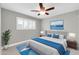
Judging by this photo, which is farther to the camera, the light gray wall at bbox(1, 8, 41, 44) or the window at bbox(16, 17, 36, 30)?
the window at bbox(16, 17, 36, 30)

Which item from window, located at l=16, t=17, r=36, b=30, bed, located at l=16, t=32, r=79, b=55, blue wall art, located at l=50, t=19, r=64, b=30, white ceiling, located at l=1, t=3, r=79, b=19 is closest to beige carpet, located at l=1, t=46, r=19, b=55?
bed, located at l=16, t=32, r=79, b=55

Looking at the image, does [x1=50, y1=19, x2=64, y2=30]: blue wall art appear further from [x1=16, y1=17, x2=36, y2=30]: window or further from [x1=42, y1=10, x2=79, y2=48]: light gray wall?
[x1=16, y1=17, x2=36, y2=30]: window

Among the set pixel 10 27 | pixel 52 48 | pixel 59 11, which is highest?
pixel 59 11

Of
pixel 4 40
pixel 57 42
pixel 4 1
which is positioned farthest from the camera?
pixel 57 42

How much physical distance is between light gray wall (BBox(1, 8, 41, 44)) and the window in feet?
0.21

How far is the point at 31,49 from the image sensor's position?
1.59m

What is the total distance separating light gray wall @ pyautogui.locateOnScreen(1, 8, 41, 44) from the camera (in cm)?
131

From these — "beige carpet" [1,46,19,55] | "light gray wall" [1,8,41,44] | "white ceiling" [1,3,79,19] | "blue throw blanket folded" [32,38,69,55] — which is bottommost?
"beige carpet" [1,46,19,55]

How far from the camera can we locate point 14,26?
1396mm

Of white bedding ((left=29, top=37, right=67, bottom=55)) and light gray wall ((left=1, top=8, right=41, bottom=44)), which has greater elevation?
light gray wall ((left=1, top=8, right=41, bottom=44))

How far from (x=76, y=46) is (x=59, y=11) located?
0.79 metres

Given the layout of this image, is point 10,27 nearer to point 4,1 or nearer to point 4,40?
point 4,40

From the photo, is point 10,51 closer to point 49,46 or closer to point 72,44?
point 49,46
